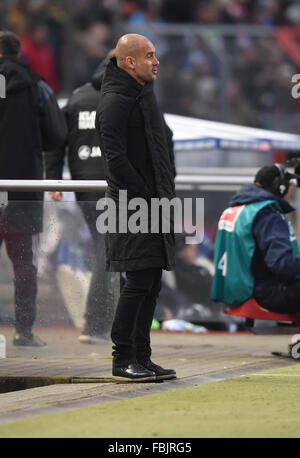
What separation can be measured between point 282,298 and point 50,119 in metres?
1.99

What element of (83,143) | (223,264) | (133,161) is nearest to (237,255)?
(223,264)

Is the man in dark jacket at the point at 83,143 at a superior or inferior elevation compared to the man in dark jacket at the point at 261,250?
superior

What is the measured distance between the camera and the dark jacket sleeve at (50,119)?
8.36 m

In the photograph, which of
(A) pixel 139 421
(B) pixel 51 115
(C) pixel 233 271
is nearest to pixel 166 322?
→ (C) pixel 233 271

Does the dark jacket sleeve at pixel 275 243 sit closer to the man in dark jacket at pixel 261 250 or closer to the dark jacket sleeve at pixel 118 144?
the man in dark jacket at pixel 261 250

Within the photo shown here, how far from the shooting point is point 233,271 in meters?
8.44

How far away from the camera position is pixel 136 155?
22.3 ft

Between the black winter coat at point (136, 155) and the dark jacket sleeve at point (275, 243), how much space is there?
1460 millimetres

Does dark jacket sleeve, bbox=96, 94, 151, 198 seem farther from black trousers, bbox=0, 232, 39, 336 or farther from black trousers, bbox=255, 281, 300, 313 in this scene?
black trousers, bbox=255, 281, 300, 313

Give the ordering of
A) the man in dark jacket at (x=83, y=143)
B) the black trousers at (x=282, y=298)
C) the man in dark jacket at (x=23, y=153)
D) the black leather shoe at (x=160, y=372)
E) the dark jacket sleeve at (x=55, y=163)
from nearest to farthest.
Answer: the black leather shoe at (x=160, y=372), the man in dark jacket at (x=23, y=153), the black trousers at (x=282, y=298), the man in dark jacket at (x=83, y=143), the dark jacket sleeve at (x=55, y=163)

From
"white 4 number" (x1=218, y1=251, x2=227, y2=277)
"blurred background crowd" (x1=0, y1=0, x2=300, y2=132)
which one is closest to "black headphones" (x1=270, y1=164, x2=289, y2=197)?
"white 4 number" (x1=218, y1=251, x2=227, y2=277)

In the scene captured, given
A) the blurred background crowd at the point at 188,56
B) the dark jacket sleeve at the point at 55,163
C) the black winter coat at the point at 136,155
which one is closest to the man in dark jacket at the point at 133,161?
the black winter coat at the point at 136,155

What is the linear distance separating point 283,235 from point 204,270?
6.62 feet
